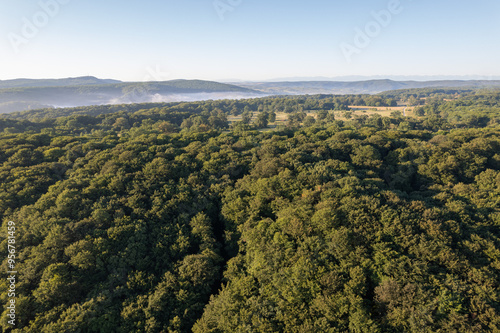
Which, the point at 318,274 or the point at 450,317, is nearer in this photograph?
the point at 450,317

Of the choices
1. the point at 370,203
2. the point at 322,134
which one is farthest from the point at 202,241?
the point at 322,134

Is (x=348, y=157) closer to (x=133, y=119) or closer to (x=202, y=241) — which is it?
(x=202, y=241)

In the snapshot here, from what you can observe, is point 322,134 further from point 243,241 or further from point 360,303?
point 360,303

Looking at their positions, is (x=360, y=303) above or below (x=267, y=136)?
below

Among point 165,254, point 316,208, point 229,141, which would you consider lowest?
point 165,254

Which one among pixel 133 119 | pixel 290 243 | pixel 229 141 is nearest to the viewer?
pixel 290 243

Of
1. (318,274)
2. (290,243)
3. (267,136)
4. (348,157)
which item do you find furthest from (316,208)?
(267,136)

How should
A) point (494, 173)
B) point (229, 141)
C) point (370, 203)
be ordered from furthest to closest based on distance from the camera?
point (229, 141)
point (494, 173)
point (370, 203)
